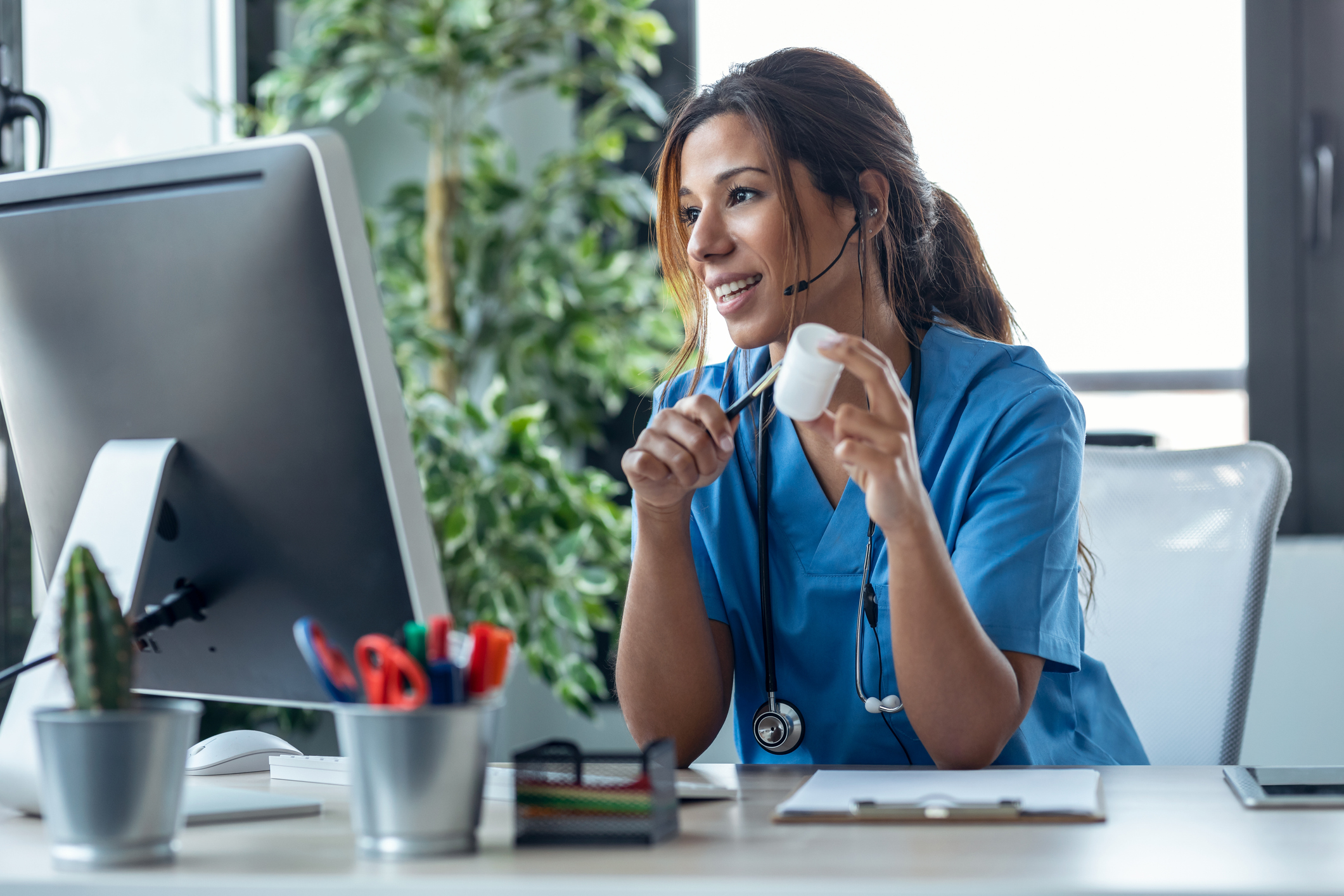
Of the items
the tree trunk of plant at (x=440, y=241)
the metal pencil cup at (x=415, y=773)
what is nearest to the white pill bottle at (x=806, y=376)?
the metal pencil cup at (x=415, y=773)

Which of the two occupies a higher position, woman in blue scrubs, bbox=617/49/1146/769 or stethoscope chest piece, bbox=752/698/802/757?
woman in blue scrubs, bbox=617/49/1146/769

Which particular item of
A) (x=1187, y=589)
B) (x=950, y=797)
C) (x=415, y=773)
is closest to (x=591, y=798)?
(x=415, y=773)

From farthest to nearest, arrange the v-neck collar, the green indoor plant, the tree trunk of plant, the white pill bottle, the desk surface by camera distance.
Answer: the tree trunk of plant < the green indoor plant < the v-neck collar < the white pill bottle < the desk surface

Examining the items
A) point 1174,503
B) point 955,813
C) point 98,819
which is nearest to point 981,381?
point 1174,503

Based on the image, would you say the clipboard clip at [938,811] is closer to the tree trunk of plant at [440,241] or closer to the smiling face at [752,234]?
the smiling face at [752,234]

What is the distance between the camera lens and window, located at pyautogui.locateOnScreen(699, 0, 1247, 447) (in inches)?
92.9

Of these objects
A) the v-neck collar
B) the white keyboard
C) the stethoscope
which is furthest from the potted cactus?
the v-neck collar

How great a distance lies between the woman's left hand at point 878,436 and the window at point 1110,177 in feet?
5.11

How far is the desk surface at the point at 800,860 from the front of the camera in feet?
1.71

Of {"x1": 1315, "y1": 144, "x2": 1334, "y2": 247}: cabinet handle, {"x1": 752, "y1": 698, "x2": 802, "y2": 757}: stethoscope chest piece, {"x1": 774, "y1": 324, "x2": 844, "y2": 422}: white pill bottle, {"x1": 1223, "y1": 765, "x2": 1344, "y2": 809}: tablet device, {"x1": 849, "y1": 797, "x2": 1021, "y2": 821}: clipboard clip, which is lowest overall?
{"x1": 752, "y1": 698, "x2": 802, "y2": 757}: stethoscope chest piece

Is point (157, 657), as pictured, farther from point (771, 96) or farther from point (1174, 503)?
point (1174, 503)

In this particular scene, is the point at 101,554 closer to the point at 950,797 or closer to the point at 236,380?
the point at 236,380

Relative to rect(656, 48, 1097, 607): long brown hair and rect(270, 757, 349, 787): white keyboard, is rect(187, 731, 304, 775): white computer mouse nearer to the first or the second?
rect(270, 757, 349, 787): white keyboard

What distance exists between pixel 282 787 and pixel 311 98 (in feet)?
5.49
